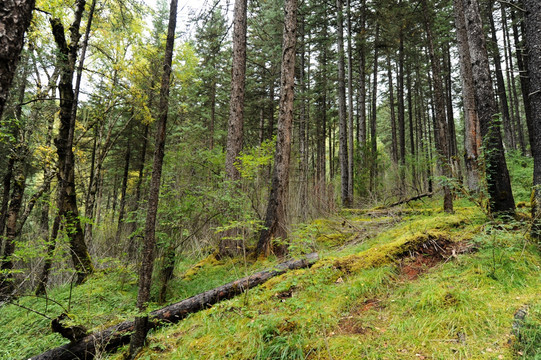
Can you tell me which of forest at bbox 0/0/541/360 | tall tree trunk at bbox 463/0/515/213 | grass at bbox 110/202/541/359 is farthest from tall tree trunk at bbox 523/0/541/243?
grass at bbox 110/202/541/359

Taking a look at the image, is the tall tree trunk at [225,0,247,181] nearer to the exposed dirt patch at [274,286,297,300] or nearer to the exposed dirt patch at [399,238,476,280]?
the exposed dirt patch at [274,286,297,300]

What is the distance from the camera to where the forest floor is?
1.93 m

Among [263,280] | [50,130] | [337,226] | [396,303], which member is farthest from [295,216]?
[50,130]

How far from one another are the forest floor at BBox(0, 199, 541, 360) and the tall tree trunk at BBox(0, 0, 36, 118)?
7.68 ft

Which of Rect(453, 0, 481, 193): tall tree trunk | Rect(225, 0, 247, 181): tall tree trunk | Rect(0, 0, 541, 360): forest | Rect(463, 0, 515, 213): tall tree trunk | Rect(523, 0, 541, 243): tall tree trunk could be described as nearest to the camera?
Rect(0, 0, 541, 360): forest

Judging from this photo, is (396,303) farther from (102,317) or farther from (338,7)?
(338,7)

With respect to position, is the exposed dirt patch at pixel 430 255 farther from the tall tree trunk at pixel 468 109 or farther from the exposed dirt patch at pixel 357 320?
the tall tree trunk at pixel 468 109

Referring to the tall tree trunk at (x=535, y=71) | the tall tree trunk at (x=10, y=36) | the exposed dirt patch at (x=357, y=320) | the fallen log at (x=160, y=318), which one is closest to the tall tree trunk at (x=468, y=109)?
the tall tree trunk at (x=535, y=71)

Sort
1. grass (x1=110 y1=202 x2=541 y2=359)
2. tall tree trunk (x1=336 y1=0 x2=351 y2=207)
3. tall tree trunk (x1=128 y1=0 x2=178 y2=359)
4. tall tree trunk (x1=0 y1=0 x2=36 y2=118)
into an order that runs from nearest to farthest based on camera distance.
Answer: tall tree trunk (x1=0 y1=0 x2=36 y2=118), grass (x1=110 y1=202 x2=541 y2=359), tall tree trunk (x1=128 y1=0 x2=178 y2=359), tall tree trunk (x1=336 y1=0 x2=351 y2=207)

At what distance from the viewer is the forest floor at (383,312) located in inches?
75.9

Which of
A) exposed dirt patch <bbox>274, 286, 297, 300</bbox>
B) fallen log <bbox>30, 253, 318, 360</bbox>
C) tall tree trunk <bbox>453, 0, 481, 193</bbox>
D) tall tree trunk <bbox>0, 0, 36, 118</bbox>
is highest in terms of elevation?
tall tree trunk <bbox>453, 0, 481, 193</bbox>

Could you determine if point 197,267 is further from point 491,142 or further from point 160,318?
point 491,142

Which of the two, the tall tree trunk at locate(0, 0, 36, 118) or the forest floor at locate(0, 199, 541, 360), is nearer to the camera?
the tall tree trunk at locate(0, 0, 36, 118)

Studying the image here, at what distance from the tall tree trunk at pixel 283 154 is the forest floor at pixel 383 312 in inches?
52.1
